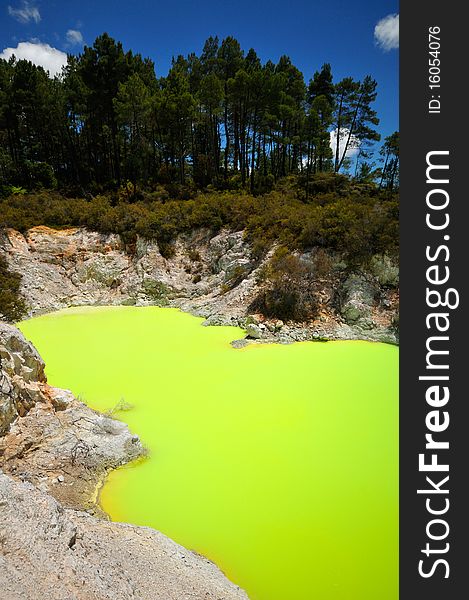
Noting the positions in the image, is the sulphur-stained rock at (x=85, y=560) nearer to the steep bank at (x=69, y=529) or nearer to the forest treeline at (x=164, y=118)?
the steep bank at (x=69, y=529)

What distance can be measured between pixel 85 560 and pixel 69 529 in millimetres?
397

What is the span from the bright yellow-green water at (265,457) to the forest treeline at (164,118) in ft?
72.7

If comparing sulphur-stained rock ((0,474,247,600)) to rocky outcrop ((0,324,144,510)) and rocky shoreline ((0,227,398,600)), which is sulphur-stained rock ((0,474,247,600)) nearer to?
rocky shoreline ((0,227,398,600))

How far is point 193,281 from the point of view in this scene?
2119 centimetres

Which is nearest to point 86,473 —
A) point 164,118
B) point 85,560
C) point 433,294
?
point 85,560

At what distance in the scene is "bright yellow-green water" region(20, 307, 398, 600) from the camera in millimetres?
4125

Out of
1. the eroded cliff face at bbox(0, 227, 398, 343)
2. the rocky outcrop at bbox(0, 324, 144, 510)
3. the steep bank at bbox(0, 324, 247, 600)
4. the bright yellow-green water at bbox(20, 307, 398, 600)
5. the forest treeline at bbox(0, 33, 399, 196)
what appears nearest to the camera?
the steep bank at bbox(0, 324, 247, 600)

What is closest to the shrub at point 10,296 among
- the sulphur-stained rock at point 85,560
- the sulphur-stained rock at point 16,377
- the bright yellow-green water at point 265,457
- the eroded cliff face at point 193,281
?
the eroded cliff face at point 193,281

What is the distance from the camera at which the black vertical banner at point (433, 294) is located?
11.2ft

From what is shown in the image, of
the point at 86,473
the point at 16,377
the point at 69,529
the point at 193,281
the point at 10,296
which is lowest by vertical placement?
the point at 86,473

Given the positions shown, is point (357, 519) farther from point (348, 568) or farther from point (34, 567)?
point (34, 567)

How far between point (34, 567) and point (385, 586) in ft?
11.6

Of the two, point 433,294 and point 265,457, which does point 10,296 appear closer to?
point 265,457

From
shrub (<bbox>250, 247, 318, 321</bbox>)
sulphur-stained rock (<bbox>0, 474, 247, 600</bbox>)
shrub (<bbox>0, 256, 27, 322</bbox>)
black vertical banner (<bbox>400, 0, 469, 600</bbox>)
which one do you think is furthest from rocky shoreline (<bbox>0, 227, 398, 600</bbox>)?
black vertical banner (<bbox>400, 0, 469, 600</bbox>)
